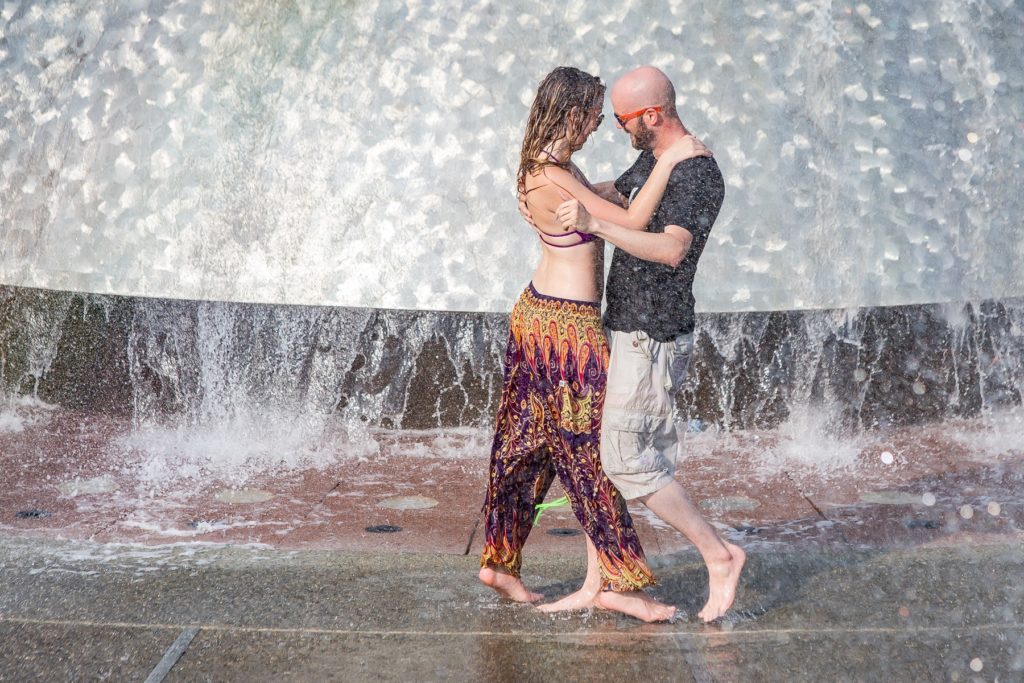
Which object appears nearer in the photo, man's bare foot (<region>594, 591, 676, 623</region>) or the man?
the man

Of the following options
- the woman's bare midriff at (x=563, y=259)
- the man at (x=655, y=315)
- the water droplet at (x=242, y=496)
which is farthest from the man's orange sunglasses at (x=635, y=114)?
the water droplet at (x=242, y=496)

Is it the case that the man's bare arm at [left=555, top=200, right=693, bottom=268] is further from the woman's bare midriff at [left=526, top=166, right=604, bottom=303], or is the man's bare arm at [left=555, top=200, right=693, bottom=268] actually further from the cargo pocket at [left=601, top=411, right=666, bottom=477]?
the cargo pocket at [left=601, top=411, right=666, bottom=477]

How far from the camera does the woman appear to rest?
2963mm

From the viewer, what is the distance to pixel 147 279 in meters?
4.73

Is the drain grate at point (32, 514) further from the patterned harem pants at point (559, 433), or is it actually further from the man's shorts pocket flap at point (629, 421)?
the man's shorts pocket flap at point (629, 421)

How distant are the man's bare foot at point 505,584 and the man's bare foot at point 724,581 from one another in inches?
19.4

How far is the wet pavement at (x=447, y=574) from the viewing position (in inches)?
111

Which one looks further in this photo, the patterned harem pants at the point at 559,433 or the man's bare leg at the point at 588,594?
the man's bare leg at the point at 588,594

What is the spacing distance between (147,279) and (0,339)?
2083 mm

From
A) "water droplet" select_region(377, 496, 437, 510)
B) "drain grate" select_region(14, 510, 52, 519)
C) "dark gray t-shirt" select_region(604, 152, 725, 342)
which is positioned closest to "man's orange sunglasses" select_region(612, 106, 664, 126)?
"dark gray t-shirt" select_region(604, 152, 725, 342)

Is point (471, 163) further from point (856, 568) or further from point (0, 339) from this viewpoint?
point (0, 339)

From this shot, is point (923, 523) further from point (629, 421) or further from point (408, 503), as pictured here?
point (408, 503)

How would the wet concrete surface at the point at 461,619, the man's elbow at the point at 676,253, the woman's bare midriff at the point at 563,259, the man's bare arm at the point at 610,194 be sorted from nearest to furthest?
the wet concrete surface at the point at 461,619 → the man's elbow at the point at 676,253 → the woman's bare midriff at the point at 563,259 → the man's bare arm at the point at 610,194

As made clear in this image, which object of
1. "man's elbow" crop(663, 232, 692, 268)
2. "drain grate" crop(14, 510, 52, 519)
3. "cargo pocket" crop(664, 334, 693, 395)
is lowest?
"drain grate" crop(14, 510, 52, 519)
